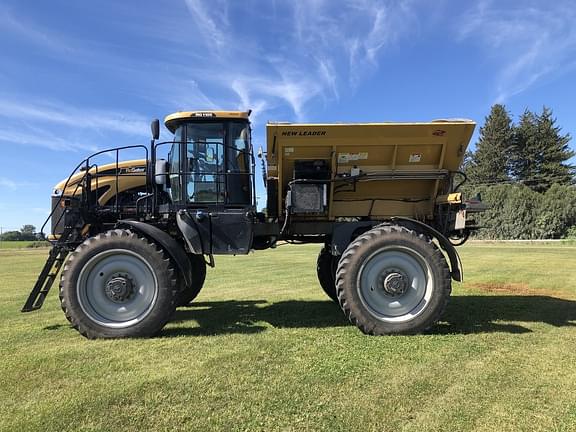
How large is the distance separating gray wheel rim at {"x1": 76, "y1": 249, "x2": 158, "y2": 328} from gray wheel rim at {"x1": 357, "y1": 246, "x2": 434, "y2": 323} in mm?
3020

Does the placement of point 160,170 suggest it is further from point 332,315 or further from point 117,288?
point 332,315

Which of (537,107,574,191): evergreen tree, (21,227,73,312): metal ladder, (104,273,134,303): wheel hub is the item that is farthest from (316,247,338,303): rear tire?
(537,107,574,191): evergreen tree

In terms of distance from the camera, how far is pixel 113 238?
655cm

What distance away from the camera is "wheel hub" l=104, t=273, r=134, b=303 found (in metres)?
6.50

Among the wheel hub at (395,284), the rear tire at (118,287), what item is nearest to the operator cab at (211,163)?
the rear tire at (118,287)

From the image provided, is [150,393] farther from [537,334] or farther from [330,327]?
[537,334]

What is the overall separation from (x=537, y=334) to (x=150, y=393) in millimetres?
5160

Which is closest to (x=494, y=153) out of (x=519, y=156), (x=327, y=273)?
(x=519, y=156)

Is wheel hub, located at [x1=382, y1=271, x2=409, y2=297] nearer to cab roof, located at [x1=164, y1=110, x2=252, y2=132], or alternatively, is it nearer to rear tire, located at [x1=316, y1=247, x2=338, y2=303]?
rear tire, located at [x1=316, y1=247, x2=338, y2=303]

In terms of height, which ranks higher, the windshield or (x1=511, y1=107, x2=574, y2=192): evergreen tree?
(x1=511, y1=107, x2=574, y2=192): evergreen tree

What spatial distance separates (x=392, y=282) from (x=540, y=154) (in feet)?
275

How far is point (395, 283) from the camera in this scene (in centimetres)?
662

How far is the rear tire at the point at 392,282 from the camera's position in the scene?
6.53 meters

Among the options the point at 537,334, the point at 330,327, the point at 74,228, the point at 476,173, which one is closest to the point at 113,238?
the point at 74,228
